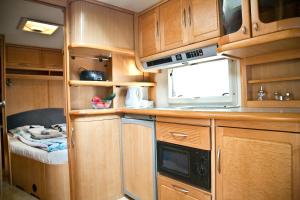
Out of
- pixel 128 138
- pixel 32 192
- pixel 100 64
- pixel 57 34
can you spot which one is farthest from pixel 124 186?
pixel 57 34

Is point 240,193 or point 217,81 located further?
point 217,81

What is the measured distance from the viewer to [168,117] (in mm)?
1589

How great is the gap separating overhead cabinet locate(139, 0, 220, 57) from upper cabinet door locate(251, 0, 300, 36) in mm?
351

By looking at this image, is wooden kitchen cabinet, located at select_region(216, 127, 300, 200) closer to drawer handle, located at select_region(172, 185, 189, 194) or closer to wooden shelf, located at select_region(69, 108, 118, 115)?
drawer handle, located at select_region(172, 185, 189, 194)

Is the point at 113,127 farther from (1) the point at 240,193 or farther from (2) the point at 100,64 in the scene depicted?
(1) the point at 240,193

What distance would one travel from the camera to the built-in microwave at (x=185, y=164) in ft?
4.37

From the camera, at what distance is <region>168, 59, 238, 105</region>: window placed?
1.81 meters

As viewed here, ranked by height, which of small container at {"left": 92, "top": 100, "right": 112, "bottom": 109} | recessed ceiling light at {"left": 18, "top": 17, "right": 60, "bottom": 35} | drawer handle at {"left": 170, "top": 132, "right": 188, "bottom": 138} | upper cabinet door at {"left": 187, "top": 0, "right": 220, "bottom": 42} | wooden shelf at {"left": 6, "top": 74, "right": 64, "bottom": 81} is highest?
recessed ceiling light at {"left": 18, "top": 17, "right": 60, "bottom": 35}

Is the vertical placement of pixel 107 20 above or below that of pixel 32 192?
above

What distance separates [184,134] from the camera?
1476 mm

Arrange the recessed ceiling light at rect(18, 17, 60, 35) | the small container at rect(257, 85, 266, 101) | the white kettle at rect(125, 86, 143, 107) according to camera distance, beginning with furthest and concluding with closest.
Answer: the recessed ceiling light at rect(18, 17, 60, 35), the white kettle at rect(125, 86, 143, 107), the small container at rect(257, 85, 266, 101)

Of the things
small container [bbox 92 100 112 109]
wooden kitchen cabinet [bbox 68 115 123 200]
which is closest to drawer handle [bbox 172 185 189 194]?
wooden kitchen cabinet [bbox 68 115 123 200]

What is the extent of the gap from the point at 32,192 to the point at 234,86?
8.82ft

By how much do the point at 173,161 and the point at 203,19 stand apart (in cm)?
122
